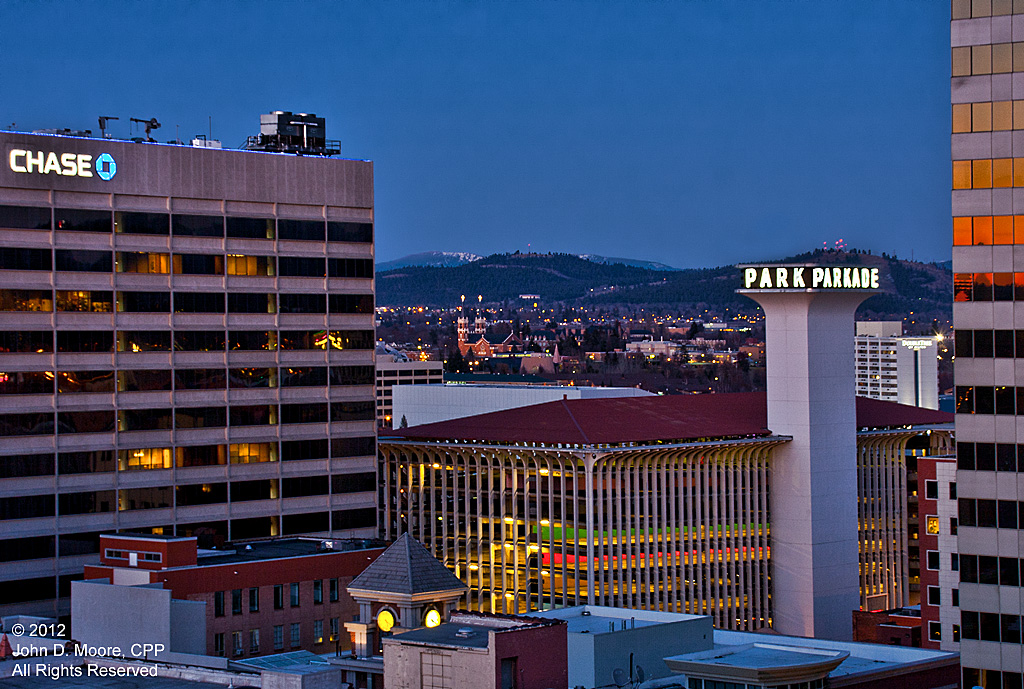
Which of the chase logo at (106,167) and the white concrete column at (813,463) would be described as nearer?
the chase logo at (106,167)

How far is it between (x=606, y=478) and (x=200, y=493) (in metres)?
32.9

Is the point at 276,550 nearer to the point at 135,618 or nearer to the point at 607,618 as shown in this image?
the point at 135,618

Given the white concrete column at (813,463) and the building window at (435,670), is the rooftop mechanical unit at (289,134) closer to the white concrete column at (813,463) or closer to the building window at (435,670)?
the white concrete column at (813,463)

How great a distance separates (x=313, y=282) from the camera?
440ft

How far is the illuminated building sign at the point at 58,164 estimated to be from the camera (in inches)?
4695

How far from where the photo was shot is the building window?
65188 millimetres

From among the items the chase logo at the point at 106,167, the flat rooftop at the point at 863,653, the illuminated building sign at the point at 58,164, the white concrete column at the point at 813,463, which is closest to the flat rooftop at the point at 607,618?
the flat rooftop at the point at 863,653

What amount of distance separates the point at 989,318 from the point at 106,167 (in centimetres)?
7612

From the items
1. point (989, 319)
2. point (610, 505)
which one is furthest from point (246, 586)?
point (989, 319)

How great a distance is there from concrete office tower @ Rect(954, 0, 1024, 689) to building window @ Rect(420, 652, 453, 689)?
23277 mm

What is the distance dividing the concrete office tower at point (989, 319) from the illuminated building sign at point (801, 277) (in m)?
68.7

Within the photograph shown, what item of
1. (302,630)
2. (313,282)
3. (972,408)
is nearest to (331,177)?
(313,282)

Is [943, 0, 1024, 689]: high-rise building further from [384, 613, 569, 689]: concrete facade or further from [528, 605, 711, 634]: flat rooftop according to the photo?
[384, 613, 569, 689]: concrete facade

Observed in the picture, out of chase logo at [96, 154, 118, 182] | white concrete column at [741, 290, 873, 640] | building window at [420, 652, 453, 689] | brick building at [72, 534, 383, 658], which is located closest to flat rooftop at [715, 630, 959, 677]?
building window at [420, 652, 453, 689]
